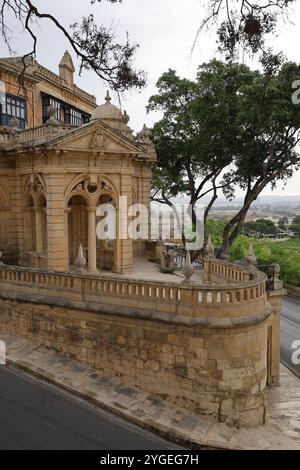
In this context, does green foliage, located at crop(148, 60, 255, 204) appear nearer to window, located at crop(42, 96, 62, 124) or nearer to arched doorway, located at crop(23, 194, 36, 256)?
window, located at crop(42, 96, 62, 124)

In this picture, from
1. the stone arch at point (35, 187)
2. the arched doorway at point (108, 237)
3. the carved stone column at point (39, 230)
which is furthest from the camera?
the arched doorway at point (108, 237)

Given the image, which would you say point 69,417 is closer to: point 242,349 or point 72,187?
point 242,349

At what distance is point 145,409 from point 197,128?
18.2 m

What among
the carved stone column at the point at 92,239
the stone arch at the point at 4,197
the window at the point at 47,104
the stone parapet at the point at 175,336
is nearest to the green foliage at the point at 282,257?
the window at the point at 47,104

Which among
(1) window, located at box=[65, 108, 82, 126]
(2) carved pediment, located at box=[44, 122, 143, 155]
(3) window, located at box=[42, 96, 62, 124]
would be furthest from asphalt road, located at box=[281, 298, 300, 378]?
(1) window, located at box=[65, 108, 82, 126]

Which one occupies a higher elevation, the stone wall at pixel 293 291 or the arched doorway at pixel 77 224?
the arched doorway at pixel 77 224

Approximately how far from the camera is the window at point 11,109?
21250 mm

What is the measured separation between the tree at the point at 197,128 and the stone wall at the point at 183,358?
14.3 metres

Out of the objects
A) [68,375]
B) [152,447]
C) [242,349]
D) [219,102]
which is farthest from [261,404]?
[219,102]

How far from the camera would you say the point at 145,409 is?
10.6 metres

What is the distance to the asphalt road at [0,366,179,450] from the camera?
354 inches

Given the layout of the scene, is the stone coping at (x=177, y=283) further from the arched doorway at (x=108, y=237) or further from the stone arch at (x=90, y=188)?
the arched doorway at (x=108, y=237)

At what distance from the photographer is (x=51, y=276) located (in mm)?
12664

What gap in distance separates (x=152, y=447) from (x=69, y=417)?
2.01m
